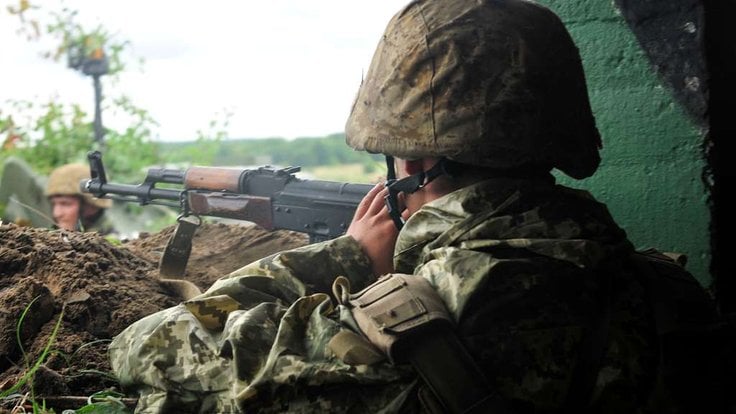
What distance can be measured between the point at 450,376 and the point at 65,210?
6980 mm

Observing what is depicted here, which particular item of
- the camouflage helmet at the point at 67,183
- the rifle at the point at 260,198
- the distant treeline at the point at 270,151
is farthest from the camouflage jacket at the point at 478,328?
the camouflage helmet at the point at 67,183

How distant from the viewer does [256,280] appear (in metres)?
2.28

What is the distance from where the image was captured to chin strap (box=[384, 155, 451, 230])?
2.07 metres

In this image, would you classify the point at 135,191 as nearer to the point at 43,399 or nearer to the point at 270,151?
the point at 43,399

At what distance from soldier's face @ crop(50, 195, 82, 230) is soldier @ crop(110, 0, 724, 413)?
6.14 metres

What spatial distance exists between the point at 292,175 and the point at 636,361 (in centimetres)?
221

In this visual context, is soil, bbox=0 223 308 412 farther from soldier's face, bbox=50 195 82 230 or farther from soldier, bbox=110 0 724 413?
soldier's face, bbox=50 195 82 230

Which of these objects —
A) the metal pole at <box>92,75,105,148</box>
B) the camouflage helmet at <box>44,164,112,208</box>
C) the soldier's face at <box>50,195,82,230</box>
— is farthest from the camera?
the metal pole at <box>92,75,105,148</box>

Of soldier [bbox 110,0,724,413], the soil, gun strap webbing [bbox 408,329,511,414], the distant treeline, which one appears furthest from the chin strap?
the distant treeline

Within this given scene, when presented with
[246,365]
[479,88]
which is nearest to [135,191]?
[246,365]

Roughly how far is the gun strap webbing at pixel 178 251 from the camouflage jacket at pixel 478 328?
142 cm

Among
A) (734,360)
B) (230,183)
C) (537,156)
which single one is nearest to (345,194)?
(230,183)

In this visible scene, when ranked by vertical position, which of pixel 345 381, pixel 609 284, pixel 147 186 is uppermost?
pixel 609 284

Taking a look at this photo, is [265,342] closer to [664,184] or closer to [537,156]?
[537,156]
